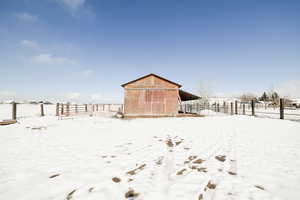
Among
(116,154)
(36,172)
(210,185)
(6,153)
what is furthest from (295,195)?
(6,153)

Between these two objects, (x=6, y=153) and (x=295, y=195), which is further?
(x=6, y=153)

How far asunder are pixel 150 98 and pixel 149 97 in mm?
151

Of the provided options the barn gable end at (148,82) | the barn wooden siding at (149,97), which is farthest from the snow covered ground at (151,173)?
the barn gable end at (148,82)

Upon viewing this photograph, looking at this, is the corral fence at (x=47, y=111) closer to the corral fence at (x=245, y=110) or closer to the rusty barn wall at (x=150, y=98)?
the rusty barn wall at (x=150, y=98)

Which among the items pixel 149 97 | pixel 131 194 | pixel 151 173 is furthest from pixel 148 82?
pixel 131 194

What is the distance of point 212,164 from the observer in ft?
10.8

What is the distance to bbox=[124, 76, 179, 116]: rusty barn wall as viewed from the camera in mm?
15055

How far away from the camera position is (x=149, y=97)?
15.2 m

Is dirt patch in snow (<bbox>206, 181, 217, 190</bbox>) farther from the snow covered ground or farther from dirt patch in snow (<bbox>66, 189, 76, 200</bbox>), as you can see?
dirt patch in snow (<bbox>66, 189, 76, 200</bbox>)

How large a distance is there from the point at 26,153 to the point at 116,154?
8.48 feet

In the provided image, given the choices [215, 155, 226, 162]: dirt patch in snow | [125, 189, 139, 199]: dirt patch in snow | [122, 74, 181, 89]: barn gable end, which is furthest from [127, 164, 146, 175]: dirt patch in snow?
[122, 74, 181, 89]: barn gable end

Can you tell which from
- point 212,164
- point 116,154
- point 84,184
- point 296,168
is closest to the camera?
point 84,184

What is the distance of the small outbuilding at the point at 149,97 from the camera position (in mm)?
15047

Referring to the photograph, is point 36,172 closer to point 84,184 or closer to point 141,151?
point 84,184
